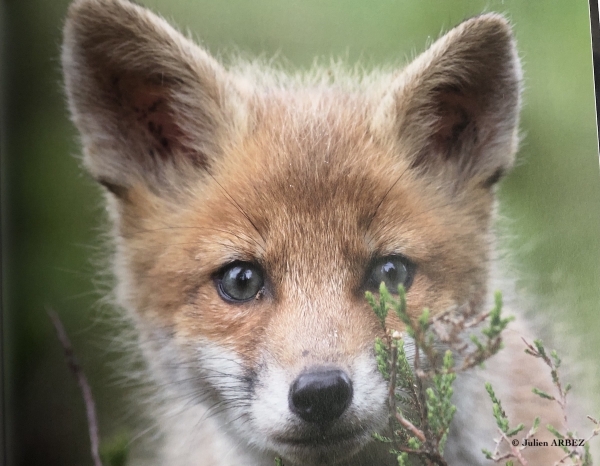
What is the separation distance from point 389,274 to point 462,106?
77 centimetres

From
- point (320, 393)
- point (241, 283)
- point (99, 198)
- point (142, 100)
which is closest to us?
point (320, 393)

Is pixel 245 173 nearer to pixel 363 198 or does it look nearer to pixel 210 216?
pixel 210 216

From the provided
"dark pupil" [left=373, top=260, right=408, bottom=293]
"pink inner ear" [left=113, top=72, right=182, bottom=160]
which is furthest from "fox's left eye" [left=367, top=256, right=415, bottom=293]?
"pink inner ear" [left=113, top=72, right=182, bottom=160]

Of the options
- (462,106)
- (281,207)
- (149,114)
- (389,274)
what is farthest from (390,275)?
(149,114)

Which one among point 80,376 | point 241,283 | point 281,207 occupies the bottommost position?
point 80,376

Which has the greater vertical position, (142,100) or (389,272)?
→ (142,100)

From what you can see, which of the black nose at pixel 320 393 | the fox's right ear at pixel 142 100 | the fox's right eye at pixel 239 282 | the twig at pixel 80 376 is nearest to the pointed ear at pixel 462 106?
the fox's right ear at pixel 142 100

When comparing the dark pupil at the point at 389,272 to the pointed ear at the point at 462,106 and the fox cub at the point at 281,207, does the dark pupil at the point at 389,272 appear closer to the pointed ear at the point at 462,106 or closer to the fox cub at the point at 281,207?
the fox cub at the point at 281,207

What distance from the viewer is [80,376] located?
250 cm

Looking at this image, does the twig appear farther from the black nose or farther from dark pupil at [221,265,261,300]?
the black nose

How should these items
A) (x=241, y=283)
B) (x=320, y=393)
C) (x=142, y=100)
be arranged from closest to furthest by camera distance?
(x=320, y=393)
(x=241, y=283)
(x=142, y=100)

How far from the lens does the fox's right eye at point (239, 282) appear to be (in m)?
2.17

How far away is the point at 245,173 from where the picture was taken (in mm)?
2314

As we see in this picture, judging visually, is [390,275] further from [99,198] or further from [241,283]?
[99,198]
